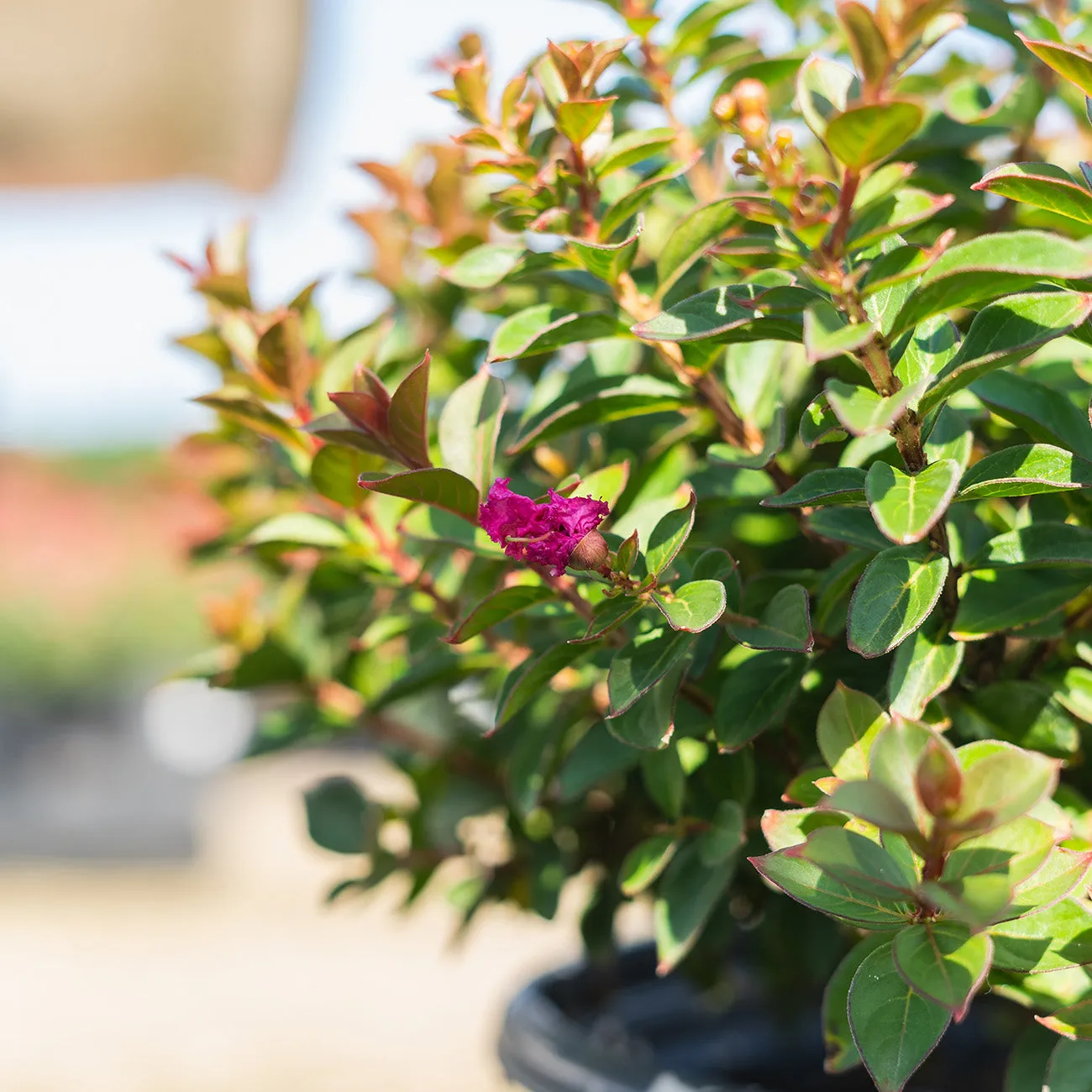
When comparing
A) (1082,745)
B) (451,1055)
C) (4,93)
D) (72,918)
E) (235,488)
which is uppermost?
(1082,745)

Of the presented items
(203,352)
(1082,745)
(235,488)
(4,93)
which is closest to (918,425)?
(1082,745)

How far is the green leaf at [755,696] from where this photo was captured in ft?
1.64

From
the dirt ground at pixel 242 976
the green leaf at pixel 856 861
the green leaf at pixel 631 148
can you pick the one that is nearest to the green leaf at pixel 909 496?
the green leaf at pixel 856 861

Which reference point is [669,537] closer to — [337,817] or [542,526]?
[542,526]

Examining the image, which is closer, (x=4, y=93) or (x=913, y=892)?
(x=913, y=892)

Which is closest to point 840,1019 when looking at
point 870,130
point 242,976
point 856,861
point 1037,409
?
point 856,861

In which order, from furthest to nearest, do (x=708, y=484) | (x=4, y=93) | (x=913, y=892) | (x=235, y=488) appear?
(x=4, y=93) < (x=235, y=488) < (x=708, y=484) < (x=913, y=892)

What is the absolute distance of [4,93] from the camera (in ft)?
10.8

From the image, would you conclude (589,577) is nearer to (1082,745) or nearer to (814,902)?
(814,902)

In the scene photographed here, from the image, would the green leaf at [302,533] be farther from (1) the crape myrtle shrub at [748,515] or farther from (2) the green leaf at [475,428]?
(2) the green leaf at [475,428]

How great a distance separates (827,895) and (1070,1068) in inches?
5.6

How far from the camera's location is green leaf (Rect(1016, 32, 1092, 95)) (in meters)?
0.41

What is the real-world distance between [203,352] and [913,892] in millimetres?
499

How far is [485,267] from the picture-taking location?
0.55 metres
